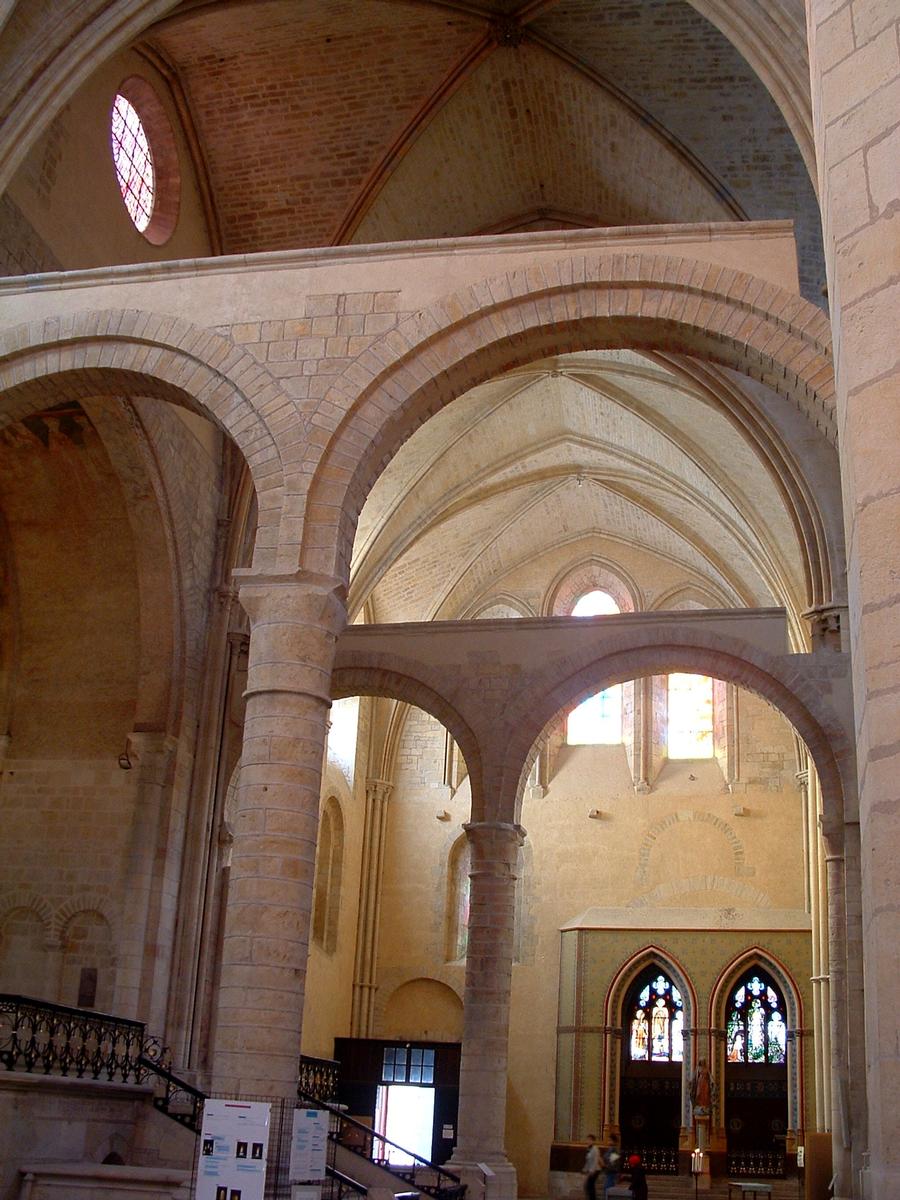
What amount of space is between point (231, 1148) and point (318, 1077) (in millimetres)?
7594

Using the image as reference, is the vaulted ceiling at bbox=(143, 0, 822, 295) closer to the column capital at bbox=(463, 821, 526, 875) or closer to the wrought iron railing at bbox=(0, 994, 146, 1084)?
the column capital at bbox=(463, 821, 526, 875)

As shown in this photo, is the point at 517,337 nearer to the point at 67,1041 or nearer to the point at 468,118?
the point at 67,1041

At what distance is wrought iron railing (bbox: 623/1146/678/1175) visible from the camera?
18.8 meters

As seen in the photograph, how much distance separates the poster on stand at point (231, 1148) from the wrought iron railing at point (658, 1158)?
43.4 ft

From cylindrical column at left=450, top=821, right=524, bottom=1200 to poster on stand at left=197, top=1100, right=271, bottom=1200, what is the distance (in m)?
6.09

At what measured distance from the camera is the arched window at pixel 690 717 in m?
22.0

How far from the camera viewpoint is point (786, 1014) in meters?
19.3

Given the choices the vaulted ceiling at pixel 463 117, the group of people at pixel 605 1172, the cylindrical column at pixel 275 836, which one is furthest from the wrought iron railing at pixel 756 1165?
the cylindrical column at pixel 275 836

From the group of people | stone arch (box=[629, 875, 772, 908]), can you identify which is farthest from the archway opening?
the group of people

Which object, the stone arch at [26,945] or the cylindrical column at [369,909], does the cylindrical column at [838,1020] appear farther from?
the cylindrical column at [369,909]

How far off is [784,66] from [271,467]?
5.11 m

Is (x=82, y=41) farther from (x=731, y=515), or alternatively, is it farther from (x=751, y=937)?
(x=751, y=937)

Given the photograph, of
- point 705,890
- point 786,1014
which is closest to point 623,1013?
point 705,890

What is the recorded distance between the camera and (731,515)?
1933 centimetres
